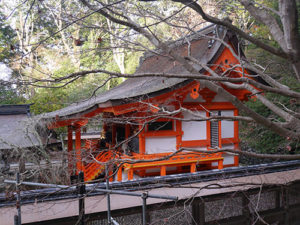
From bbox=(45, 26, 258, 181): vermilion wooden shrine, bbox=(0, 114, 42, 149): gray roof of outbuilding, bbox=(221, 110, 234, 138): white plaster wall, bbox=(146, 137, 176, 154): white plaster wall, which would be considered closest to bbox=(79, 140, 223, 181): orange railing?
bbox=(45, 26, 258, 181): vermilion wooden shrine

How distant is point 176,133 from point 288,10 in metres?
4.91

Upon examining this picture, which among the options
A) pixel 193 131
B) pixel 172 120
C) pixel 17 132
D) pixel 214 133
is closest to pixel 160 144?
pixel 172 120

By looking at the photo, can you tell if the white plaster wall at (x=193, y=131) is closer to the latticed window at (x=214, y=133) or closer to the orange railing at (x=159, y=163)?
the latticed window at (x=214, y=133)

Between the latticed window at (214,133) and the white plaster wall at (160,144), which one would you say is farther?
the latticed window at (214,133)

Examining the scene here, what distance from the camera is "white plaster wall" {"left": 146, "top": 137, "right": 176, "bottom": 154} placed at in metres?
6.88

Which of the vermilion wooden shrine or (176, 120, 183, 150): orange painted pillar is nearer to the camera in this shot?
the vermilion wooden shrine

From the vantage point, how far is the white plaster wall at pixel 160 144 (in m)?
6.88

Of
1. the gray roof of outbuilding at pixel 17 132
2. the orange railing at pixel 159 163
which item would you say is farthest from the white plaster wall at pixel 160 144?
the gray roof of outbuilding at pixel 17 132

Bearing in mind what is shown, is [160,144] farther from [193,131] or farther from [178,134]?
[193,131]

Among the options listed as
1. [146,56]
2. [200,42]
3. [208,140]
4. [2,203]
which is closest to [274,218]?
[208,140]

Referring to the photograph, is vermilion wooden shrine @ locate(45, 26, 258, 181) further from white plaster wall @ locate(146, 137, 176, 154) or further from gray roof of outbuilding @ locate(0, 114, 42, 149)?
gray roof of outbuilding @ locate(0, 114, 42, 149)

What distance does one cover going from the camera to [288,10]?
2.49 meters

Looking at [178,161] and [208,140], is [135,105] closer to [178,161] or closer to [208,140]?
[178,161]

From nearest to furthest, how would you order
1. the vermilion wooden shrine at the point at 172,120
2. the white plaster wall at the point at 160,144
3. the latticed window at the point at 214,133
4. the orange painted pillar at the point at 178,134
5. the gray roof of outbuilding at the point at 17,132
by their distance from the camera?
1. the vermilion wooden shrine at the point at 172,120
2. the gray roof of outbuilding at the point at 17,132
3. the white plaster wall at the point at 160,144
4. the orange painted pillar at the point at 178,134
5. the latticed window at the point at 214,133
